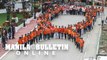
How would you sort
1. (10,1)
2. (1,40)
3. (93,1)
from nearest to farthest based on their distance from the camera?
(1,40)
(10,1)
(93,1)

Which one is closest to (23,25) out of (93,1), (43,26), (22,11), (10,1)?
(43,26)

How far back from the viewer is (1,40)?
103ft

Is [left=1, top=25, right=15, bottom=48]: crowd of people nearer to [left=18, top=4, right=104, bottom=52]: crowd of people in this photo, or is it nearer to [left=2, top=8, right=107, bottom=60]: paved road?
[left=18, top=4, right=104, bottom=52]: crowd of people

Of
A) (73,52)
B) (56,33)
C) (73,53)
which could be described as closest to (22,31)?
(56,33)

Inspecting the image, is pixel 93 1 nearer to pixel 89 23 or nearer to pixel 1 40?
pixel 89 23

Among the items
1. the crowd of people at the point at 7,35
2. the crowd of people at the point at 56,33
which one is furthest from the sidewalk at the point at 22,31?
the crowd of people at the point at 56,33

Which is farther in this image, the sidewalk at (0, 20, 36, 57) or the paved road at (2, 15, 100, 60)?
the sidewalk at (0, 20, 36, 57)

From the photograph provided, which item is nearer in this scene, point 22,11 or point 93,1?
point 22,11

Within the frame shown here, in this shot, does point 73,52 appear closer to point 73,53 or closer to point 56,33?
point 73,53

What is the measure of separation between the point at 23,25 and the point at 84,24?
7312 mm

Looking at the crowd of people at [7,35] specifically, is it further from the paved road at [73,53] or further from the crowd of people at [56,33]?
the paved road at [73,53]

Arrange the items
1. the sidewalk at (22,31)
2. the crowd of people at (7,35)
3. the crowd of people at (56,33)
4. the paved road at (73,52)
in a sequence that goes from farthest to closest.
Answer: the crowd of people at (7,35) → the sidewalk at (22,31) → the crowd of people at (56,33) → the paved road at (73,52)

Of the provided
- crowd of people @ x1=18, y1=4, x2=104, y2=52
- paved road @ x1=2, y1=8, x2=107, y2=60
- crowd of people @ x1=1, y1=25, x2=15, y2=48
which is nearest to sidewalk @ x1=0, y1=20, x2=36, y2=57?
crowd of people @ x1=1, y1=25, x2=15, y2=48

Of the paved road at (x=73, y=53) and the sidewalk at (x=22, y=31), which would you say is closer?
the paved road at (x=73, y=53)
